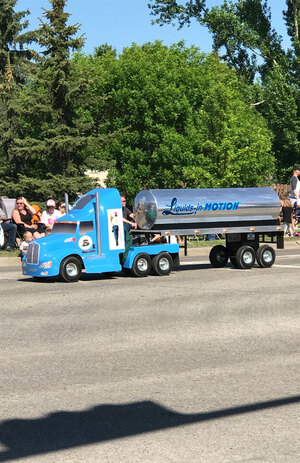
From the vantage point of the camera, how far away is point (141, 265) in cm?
1700

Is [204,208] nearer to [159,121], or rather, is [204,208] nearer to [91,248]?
[91,248]

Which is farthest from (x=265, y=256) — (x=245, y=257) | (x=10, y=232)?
(x=10, y=232)

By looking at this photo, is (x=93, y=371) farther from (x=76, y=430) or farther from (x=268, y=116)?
(x=268, y=116)

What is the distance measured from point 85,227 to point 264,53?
48.3 m

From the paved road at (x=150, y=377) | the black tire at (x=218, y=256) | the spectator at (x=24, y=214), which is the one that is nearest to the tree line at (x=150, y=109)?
the spectator at (x=24, y=214)

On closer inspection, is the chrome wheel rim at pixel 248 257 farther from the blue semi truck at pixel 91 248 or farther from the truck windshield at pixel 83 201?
the truck windshield at pixel 83 201

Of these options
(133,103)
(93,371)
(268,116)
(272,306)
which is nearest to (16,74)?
(133,103)

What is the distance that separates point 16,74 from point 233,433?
57.4m

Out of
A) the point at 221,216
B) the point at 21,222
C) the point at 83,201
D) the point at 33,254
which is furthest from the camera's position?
the point at 21,222

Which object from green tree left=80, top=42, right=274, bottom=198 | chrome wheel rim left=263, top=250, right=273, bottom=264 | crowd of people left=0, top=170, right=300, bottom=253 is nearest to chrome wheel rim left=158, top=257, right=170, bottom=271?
crowd of people left=0, top=170, right=300, bottom=253

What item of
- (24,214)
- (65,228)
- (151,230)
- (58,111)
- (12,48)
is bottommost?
(151,230)

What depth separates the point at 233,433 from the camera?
566 centimetres

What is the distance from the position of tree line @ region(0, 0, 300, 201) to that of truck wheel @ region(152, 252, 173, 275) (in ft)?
79.4

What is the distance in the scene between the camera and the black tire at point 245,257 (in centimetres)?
1836
